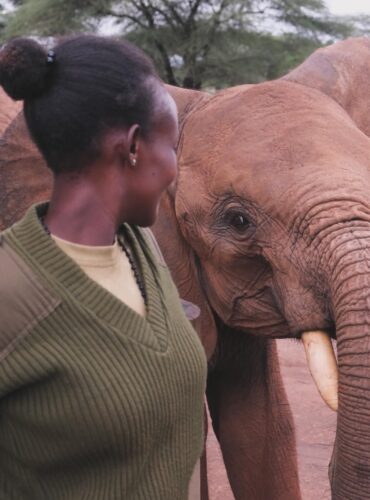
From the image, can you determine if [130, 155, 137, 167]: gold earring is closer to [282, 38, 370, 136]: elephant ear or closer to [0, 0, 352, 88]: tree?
[282, 38, 370, 136]: elephant ear

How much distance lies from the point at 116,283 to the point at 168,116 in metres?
0.20

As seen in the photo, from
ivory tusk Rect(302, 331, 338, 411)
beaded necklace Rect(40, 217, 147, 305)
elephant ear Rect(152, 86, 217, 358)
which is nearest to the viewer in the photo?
beaded necklace Rect(40, 217, 147, 305)

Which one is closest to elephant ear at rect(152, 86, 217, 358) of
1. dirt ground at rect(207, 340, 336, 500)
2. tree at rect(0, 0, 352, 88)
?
dirt ground at rect(207, 340, 336, 500)

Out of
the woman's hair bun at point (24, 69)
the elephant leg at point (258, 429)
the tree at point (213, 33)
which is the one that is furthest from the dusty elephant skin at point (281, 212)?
the tree at point (213, 33)

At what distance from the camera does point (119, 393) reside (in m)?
0.81

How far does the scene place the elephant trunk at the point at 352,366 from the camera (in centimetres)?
118

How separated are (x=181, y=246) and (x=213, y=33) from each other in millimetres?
11554

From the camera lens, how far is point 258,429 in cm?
217

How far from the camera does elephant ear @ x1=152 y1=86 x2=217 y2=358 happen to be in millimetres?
1698

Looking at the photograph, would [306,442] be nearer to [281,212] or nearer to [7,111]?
[7,111]

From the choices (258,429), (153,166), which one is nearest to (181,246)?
(258,429)

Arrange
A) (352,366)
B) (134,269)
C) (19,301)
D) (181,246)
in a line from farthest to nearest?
1. (181,246)
2. (352,366)
3. (134,269)
4. (19,301)

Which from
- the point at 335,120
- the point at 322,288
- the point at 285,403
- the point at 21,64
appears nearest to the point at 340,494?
the point at 322,288

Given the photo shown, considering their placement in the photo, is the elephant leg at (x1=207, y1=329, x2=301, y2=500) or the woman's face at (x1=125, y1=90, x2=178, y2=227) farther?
the elephant leg at (x1=207, y1=329, x2=301, y2=500)
